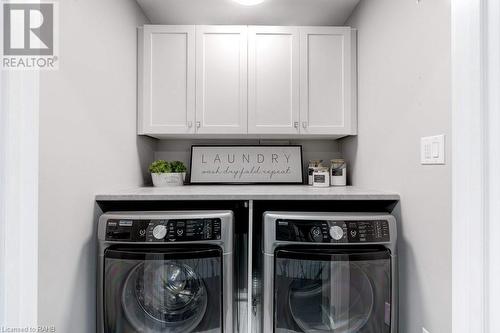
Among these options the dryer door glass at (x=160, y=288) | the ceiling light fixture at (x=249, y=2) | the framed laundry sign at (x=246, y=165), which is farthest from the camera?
the framed laundry sign at (x=246, y=165)

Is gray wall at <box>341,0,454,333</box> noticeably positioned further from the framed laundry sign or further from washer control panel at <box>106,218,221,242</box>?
washer control panel at <box>106,218,221,242</box>

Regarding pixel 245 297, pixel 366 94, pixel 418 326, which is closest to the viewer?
pixel 418 326

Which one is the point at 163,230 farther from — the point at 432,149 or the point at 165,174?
the point at 432,149

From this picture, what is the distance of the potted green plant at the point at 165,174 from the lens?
1.95 meters

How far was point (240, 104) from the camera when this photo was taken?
1.93 meters

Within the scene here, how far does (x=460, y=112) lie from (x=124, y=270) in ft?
5.14

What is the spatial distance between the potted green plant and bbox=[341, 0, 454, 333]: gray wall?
1.39 meters

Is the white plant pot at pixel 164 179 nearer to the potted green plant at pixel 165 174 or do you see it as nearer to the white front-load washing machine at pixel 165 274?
the potted green plant at pixel 165 174

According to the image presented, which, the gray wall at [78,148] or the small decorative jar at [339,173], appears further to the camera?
the small decorative jar at [339,173]

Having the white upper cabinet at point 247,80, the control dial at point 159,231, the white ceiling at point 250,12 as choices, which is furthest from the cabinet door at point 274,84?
the control dial at point 159,231

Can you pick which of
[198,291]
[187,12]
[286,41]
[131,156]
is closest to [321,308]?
[198,291]

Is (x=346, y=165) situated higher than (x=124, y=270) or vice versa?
(x=346, y=165)

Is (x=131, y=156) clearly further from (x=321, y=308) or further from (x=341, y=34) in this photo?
(x=341, y=34)

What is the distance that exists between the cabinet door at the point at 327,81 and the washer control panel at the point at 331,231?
84cm
